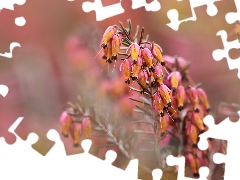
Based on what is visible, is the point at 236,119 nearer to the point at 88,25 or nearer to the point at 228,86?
the point at 228,86

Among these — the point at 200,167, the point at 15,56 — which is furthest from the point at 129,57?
the point at 15,56

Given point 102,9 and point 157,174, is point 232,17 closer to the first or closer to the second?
point 102,9

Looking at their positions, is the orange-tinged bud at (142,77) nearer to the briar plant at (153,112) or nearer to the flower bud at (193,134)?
the briar plant at (153,112)

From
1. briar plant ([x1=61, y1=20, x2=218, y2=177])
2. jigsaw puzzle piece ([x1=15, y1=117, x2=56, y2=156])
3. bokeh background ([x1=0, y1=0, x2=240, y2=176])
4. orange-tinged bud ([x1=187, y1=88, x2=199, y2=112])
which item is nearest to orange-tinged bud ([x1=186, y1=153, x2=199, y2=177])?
briar plant ([x1=61, y1=20, x2=218, y2=177])

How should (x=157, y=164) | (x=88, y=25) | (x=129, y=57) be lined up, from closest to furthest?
(x=129, y=57) → (x=157, y=164) → (x=88, y=25)

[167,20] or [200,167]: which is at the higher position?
[167,20]

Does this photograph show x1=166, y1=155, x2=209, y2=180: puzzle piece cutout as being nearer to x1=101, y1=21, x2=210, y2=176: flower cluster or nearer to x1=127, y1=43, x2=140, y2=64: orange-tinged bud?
x1=101, y1=21, x2=210, y2=176: flower cluster
